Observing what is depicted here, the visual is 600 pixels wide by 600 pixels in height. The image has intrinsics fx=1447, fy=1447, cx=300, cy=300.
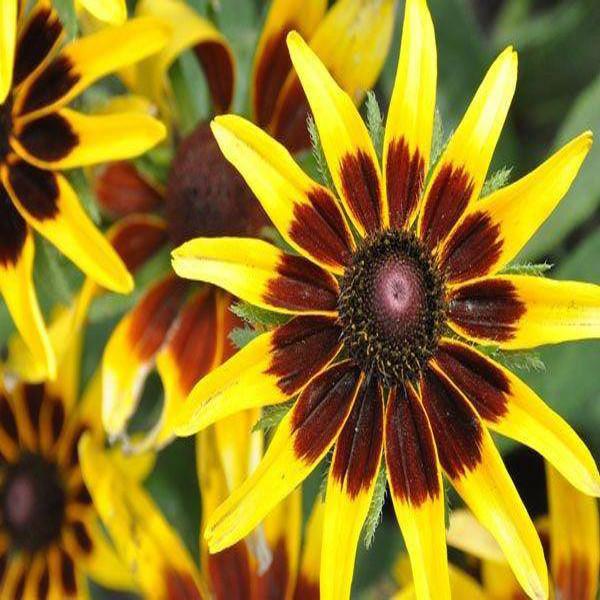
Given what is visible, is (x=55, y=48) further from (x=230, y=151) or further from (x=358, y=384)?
(x=358, y=384)

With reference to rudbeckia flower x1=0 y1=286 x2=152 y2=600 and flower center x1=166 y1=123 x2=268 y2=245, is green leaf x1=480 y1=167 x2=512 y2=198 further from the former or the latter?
rudbeckia flower x1=0 y1=286 x2=152 y2=600

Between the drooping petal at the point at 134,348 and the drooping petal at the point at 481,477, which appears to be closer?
the drooping petal at the point at 481,477

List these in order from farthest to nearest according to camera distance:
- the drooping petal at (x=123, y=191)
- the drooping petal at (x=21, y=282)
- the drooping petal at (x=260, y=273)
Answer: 1. the drooping petal at (x=123, y=191)
2. the drooping petal at (x=21, y=282)
3. the drooping petal at (x=260, y=273)

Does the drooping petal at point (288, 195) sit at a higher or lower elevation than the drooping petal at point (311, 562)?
higher

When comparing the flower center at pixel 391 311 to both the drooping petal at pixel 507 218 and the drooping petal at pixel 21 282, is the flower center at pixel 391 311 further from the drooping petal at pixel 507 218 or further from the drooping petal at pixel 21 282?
the drooping petal at pixel 21 282

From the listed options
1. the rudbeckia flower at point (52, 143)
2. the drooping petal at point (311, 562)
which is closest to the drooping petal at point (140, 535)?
the drooping petal at point (311, 562)

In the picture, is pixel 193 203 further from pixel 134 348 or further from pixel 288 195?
pixel 288 195

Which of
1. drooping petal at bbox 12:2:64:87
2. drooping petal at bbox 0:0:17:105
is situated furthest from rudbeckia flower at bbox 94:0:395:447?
drooping petal at bbox 0:0:17:105
